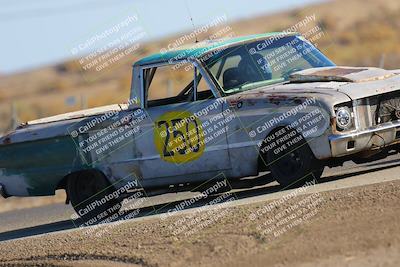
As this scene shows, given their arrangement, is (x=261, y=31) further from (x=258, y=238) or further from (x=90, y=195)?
(x=258, y=238)

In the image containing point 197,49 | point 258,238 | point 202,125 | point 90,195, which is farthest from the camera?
point 90,195

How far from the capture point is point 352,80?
1036cm

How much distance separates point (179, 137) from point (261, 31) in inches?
2790

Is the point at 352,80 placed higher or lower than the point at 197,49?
lower

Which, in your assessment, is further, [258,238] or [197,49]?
[197,49]

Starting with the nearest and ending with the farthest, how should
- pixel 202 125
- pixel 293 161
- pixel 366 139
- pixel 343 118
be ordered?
pixel 343 118 < pixel 366 139 < pixel 293 161 < pixel 202 125

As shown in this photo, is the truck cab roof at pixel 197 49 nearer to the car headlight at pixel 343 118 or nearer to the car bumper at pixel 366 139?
the car headlight at pixel 343 118

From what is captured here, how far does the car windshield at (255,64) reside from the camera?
11.1 metres

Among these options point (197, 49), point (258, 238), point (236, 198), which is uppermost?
point (197, 49)

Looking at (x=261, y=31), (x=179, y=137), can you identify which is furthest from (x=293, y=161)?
(x=261, y=31)

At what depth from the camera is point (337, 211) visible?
27.9ft

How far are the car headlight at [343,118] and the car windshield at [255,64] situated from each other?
133 cm

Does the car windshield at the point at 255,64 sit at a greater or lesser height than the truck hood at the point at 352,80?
greater

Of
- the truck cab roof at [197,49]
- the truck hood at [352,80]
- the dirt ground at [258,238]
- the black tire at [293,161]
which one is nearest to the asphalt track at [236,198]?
the black tire at [293,161]
